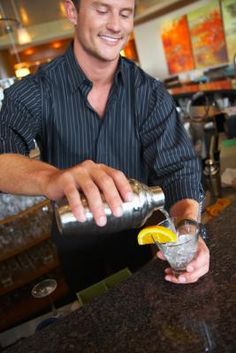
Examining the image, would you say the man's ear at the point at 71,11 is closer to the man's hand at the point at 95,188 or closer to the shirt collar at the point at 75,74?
the shirt collar at the point at 75,74

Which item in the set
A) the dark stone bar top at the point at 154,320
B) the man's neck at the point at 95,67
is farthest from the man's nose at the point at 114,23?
the dark stone bar top at the point at 154,320

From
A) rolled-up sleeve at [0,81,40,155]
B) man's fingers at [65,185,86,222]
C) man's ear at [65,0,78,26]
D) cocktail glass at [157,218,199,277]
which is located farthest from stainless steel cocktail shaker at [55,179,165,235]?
man's ear at [65,0,78,26]

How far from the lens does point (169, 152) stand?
141 centimetres

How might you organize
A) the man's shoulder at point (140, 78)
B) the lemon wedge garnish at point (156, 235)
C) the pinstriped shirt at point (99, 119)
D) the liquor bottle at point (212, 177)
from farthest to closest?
the liquor bottle at point (212, 177)
the man's shoulder at point (140, 78)
the pinstriped shirt at point (99, 119)
the lemon wedge garnish at point (156, 235)

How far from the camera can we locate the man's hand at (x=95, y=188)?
2.19 feet

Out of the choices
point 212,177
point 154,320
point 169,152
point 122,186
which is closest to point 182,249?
point 154,320

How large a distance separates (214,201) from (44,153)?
889mm

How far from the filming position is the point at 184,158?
54.7 inches

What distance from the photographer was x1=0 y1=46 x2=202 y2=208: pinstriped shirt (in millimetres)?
1448

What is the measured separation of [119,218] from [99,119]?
36.1 inches

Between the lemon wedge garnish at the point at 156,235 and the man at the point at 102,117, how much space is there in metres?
0.30

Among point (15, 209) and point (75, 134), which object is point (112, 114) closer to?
point (75, 134)

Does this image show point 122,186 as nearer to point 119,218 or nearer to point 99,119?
point 119,218

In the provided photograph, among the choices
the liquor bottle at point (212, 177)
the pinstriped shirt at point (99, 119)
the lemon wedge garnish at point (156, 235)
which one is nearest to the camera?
the lemon wedge garnish at point (156, 235)
